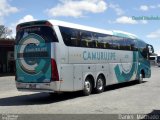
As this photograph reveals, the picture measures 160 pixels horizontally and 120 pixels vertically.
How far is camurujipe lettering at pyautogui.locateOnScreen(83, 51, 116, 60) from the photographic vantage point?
60.2 feet

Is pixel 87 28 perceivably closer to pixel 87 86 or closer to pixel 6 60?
pixel 87 86

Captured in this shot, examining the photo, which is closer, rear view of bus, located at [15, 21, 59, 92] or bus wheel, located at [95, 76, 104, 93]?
rear view of bus, located at [15, 21, 59, 92]

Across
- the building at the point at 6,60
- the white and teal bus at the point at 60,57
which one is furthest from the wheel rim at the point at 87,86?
the building at the point at 6,60

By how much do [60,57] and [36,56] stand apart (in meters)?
1.03

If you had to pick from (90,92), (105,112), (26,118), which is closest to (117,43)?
(90,92)

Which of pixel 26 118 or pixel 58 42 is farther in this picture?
pixel 58 42

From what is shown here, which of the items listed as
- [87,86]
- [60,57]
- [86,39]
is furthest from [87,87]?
[60,57]

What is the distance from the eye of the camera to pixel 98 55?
19.6 meters

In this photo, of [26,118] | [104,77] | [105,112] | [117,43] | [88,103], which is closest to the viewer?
[26,118]

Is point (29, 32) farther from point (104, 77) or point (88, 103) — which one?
point (104, 77)

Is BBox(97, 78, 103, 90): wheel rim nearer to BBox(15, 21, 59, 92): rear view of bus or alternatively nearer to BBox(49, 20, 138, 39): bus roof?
BBox(49, 20, 138, 39): bus roof

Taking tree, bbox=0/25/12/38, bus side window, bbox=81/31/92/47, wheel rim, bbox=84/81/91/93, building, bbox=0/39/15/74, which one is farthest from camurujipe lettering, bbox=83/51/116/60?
tree, bbox=0/25/12/38

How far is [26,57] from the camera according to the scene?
16.6m

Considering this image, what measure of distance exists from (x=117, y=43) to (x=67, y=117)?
37.5 feet
